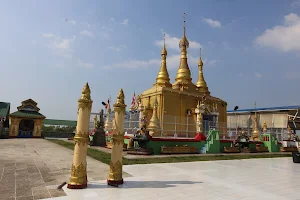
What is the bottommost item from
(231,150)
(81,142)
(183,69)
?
(231,150)

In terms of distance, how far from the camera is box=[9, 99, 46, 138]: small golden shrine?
3297 centimetres

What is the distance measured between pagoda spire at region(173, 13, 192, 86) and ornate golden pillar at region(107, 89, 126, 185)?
20.1 m

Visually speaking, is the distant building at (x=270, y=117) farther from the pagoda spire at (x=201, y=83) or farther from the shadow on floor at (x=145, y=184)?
the shadow on floor at (x=145, y=184)

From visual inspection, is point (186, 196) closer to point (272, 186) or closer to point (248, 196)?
point (248, 196)

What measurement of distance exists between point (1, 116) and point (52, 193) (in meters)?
33.7

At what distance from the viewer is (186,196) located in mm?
5418

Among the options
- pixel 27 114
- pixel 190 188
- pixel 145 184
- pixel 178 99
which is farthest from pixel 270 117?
pixel 27 114

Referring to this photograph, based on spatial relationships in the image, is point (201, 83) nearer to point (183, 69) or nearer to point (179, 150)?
point (183, 69)

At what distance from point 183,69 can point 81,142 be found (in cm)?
2365

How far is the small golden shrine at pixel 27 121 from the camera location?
33.0 meters

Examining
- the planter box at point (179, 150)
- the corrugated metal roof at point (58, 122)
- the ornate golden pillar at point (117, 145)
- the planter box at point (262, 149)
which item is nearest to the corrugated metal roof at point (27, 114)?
the corrugated metal roof at point (58, 122)

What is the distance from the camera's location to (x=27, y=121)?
3588 cm

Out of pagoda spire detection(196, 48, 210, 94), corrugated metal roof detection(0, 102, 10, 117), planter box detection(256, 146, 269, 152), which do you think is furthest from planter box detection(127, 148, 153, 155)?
corrugated metal roof detection(0, 102, 10, 117)

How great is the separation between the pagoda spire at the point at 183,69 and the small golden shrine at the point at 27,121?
74.4ft
